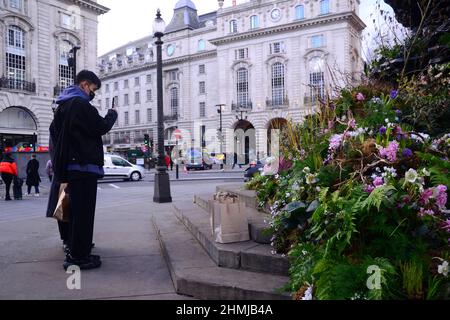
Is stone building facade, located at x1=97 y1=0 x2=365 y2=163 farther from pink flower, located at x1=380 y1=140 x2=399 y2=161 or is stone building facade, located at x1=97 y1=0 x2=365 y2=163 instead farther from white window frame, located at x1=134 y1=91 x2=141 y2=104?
pink flower, located at x1=380 y1=140 x2=399 y2=161

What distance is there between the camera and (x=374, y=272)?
2.30 m

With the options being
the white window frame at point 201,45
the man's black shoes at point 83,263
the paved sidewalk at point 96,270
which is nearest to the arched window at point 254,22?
the white window frame at point 201,45

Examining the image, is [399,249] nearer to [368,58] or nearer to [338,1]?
[368,58]

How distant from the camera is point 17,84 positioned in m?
35.4

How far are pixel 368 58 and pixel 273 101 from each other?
4680cm

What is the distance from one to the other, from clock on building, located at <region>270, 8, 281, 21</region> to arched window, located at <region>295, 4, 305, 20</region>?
233 centimetres

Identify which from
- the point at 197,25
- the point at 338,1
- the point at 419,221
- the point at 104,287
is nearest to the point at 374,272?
the point at 419,221

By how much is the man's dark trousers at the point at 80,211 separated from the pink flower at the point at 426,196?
119 inches

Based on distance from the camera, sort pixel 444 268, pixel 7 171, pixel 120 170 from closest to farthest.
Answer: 1. pixel 444 268
2. pixel 7 171
3. pixel 120 170

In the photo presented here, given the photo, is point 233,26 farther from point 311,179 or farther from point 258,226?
point 311,179

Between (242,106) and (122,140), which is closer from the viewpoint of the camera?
(242,106)

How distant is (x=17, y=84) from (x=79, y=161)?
120ft

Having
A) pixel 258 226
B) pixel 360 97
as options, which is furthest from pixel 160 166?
pixel 258 226
